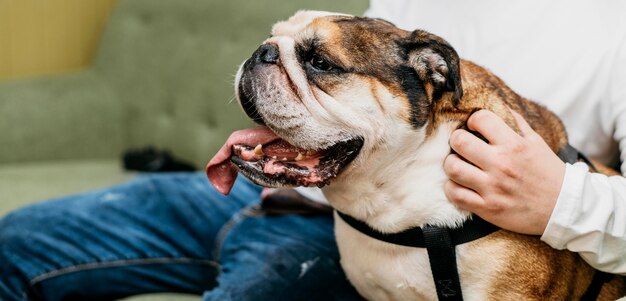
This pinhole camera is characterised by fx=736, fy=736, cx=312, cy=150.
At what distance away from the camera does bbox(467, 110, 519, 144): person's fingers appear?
110 cm

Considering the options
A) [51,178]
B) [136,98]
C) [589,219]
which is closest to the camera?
[589,219]

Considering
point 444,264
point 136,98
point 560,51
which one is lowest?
point 136,98

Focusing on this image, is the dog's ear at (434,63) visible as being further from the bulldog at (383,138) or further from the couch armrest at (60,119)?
the couch armrest at (60,119)

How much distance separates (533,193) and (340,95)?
321 mm

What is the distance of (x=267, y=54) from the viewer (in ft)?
3.72

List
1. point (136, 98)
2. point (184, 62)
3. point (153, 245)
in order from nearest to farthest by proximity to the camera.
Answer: point (153, 245)
point (184, 62)
point (136, 98)

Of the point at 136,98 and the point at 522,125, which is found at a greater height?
the point at 522,125

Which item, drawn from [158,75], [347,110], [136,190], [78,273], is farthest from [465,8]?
[158,75]

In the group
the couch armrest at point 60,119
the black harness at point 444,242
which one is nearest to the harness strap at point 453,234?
the black harness at point 444,242

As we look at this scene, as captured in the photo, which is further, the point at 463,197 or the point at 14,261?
the point at 14,261

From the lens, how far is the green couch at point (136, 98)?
84.0 inches

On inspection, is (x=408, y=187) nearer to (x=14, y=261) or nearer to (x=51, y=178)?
(x=14, y=261)

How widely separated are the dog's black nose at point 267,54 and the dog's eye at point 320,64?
58mm

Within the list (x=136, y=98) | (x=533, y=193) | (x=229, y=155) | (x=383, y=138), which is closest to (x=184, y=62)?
(x=136, y=98)
